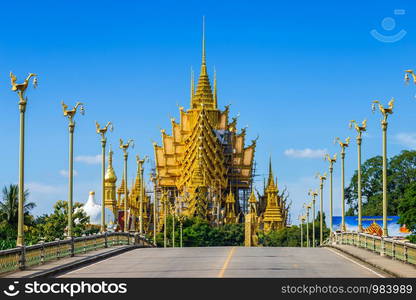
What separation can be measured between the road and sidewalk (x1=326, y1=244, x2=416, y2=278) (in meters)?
0.49

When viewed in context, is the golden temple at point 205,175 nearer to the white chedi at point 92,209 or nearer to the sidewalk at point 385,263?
the white chedi at point 92,209

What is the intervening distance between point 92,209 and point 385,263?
13999 cm

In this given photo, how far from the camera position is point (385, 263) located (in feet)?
122

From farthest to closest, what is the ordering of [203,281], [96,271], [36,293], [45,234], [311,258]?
[45,234]
[311,258]
[96,271]
[203,281]
[36,293]

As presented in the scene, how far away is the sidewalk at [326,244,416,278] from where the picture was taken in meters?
32.4

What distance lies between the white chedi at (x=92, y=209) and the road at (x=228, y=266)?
12745 centimetres

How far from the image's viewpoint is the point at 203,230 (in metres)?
133

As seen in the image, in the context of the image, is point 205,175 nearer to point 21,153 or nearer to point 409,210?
point 409,210

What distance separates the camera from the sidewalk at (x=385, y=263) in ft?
106

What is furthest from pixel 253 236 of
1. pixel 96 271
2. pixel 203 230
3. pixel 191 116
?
pixel 96 271

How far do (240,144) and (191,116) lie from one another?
31.7 feet

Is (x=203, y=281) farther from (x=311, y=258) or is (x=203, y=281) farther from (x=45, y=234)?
(x=45, y=234)

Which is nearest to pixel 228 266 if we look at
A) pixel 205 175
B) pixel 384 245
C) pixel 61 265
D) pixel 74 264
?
pixel 74 264

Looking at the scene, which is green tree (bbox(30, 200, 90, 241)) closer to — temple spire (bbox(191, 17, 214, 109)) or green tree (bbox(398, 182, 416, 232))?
green tree (bbox(398, 182, 416, 232))
